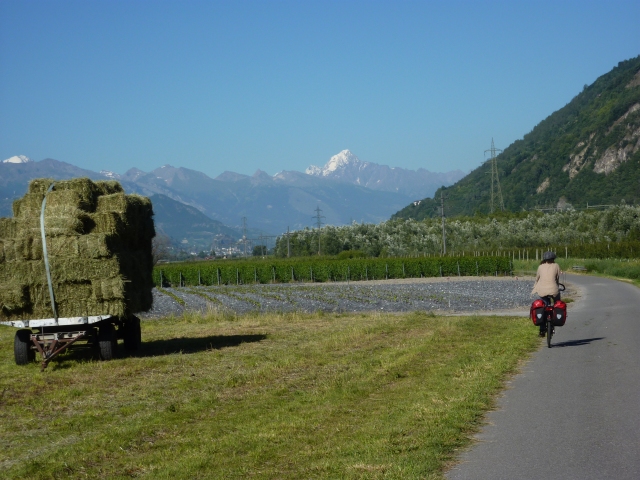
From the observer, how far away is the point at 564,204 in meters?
147

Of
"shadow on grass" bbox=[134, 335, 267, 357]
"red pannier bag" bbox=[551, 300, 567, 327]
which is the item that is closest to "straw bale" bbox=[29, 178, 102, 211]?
"shadow on grass" bbox=[134, 335, 267, 357]

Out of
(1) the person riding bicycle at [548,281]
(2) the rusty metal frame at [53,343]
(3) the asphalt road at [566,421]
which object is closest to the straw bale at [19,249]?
(2) the rusty metal frame at [53,343]

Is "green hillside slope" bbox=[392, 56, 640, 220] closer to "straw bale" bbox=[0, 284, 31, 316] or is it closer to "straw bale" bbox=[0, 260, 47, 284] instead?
"straw bale" bbox=[0, 260, 47, 284]

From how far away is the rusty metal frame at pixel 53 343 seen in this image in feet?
46.4

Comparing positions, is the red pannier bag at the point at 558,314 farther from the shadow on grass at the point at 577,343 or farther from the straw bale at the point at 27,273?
the straw bale at the point at 27,273

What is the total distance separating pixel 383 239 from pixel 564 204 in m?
46.2

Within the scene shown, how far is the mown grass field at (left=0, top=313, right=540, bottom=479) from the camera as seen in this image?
→ 7.05 meters

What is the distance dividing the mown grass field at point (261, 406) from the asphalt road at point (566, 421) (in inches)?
12.1

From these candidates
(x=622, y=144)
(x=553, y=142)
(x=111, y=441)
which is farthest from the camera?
(x=553, y=142)

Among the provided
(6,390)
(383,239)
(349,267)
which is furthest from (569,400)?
(383,239)

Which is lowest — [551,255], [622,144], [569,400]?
[569,400]

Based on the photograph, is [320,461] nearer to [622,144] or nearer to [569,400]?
[569,400]

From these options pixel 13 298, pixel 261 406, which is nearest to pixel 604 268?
pixel 13 298

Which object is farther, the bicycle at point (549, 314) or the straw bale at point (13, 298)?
the bicycle at point (549, 314)
